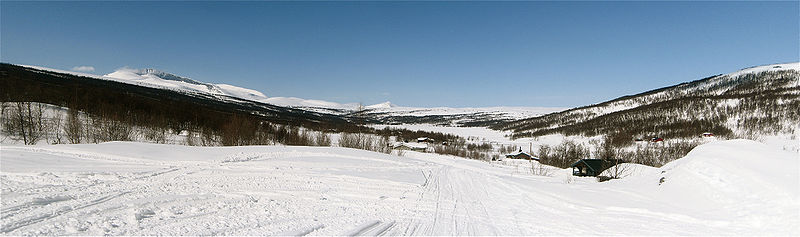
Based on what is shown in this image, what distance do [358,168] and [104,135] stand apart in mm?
28828

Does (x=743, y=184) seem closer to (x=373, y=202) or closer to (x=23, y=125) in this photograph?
(x=373, y=202)

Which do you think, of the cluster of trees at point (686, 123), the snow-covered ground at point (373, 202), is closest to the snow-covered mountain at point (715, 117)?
the cluster of trees at point (686, 123)

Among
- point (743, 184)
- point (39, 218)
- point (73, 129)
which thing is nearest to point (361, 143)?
point (73, 129)

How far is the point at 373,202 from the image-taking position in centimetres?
846

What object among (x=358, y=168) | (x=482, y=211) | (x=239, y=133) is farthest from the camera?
(x=239, y=133)

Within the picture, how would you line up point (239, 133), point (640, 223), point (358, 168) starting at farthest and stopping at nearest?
point (239, 133)
point (358, 168)
point (640, 223)

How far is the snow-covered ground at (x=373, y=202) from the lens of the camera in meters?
5.66

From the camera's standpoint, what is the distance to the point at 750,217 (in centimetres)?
637

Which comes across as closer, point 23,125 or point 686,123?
point 23,125

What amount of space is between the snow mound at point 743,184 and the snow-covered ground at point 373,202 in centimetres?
3

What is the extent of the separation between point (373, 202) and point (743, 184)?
878cm

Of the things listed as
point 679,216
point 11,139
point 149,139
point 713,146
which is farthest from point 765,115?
point 11,139

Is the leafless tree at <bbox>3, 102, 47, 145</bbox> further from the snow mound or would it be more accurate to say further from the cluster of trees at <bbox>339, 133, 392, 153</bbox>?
the snow mound

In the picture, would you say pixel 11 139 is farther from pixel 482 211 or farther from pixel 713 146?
pixel 713 146
